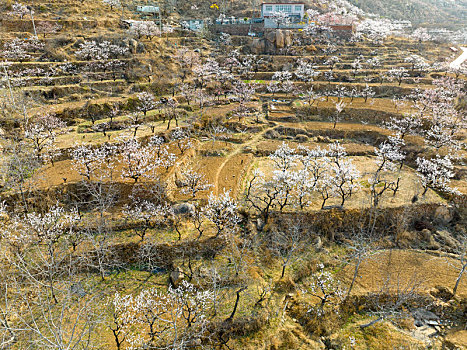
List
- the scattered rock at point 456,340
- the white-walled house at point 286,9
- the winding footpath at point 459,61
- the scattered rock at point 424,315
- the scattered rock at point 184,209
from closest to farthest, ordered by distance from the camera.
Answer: the scattered rock at point 456,340, the scattered rock at point 424,315, the scattered rock at point 184,209, the winding footpath at point 459,61, the white-walled house at point 286,9

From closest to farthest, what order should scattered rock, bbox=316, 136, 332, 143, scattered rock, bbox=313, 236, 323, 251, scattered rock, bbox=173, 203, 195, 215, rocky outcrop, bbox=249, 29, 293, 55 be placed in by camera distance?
scattered rock, bbox=313, 236, 323, 251, scattered rock, bbox=173, 203, 195, 215, scattered rock, bbox=316, 136, 332, 143, rocky outcrop, bbox=249, 29, 293, 55

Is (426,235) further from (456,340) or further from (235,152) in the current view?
(235,152)

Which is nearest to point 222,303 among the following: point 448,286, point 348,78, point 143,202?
point 143,202

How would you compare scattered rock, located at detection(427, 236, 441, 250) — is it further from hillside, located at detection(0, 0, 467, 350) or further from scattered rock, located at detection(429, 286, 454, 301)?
scattered rock, located at detection(429, 286, 454, 301)

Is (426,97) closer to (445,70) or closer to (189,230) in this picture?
(445,70)

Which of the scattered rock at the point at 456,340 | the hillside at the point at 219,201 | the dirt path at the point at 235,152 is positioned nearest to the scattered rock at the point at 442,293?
the hillside at the point at 219,201

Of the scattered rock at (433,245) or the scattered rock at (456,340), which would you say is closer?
the scattered rock at (456,340)

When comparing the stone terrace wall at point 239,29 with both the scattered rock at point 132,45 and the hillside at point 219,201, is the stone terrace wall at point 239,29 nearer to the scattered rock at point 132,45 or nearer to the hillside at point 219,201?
the hillside at point 219,201

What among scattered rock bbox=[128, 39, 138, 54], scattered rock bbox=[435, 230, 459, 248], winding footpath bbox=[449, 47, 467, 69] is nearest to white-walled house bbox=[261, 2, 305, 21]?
winding footpath bbox=[449, 47, 467, 69]
